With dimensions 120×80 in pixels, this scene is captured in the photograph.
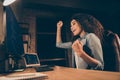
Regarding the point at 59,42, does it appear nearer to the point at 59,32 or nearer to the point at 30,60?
the point at 59,32

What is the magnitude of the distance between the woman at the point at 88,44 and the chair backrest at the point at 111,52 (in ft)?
0.26

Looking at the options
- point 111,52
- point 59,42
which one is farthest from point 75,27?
point 111,52

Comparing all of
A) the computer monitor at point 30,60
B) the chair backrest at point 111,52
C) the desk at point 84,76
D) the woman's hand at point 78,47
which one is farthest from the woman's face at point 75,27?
the desk at point 84,76

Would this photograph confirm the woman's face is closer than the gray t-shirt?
No

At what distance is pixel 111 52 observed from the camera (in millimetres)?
3422

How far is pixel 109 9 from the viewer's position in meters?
3.68

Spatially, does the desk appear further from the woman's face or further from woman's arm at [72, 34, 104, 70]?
the woman's face

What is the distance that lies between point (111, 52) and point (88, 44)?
16.8 inches

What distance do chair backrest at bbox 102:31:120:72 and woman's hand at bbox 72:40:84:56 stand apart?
0.40 m

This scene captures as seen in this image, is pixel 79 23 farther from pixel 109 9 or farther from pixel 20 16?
pixel 20 16

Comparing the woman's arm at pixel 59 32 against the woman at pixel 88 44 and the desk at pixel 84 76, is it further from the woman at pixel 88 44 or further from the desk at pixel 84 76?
the desk at pixel 84 76

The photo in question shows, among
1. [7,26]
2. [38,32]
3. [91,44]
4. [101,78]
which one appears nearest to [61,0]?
[38,32]

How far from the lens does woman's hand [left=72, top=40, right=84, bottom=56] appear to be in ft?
11.5

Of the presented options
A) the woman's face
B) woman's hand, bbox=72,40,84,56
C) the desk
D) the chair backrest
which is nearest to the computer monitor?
the desk
